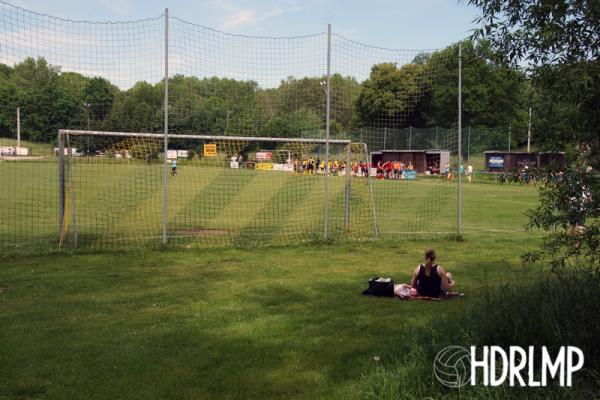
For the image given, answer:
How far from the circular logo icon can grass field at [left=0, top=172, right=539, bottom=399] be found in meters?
0.57

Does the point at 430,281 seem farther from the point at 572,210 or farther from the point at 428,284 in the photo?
the point at 572,210

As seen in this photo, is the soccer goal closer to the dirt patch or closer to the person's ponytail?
the dirt patch

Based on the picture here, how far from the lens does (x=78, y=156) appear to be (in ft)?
46.8

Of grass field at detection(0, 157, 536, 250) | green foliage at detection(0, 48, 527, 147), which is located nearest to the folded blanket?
green foliage at detection(0, 48, 527, 147)

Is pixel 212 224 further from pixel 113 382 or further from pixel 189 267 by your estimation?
pixel 113 382

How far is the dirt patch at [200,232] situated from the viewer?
14707 millimetres

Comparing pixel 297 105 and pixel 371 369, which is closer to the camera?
pixel 371 369

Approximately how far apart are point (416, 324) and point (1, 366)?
446 centimetres

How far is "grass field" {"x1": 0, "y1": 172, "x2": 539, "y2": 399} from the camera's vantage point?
5219 mm

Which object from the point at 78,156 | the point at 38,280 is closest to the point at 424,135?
the point at 78,156

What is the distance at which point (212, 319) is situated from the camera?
714cm

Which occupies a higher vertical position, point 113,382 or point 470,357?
point 470,357

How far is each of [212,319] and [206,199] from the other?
1784 centimetres

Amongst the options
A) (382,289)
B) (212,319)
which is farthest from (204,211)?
(212,319)
